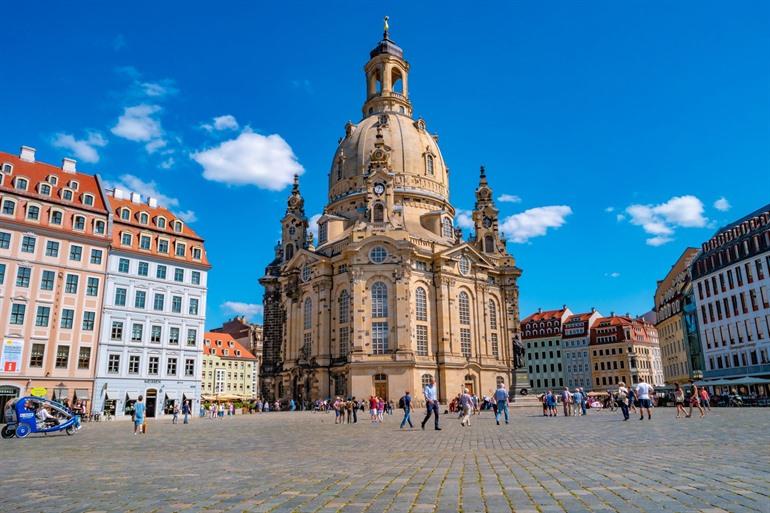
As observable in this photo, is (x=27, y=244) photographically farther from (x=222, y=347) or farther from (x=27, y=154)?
(x=222, y=347)

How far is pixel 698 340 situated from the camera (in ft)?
236

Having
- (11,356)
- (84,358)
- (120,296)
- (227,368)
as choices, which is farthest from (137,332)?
(227,368)

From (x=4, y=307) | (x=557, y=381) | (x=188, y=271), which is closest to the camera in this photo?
(x=4, y=307)

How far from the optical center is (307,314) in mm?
70625

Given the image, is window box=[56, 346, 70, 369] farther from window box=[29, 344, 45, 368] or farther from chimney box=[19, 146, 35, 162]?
chimney box=[19, 146, 35, 162]

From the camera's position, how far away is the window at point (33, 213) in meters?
43.4

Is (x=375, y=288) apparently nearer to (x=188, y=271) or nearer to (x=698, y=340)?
(x=188, y=271)

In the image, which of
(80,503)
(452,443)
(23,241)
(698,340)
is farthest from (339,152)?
(80,503)

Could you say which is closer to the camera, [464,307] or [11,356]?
[11,356]

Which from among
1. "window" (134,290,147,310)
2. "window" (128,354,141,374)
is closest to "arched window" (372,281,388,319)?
"window" (134,290,147,310)

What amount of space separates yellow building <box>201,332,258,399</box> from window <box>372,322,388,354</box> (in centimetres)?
4542

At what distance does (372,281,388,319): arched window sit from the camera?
210 ft

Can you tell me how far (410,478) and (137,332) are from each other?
143ft

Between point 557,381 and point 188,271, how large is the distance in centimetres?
9064
